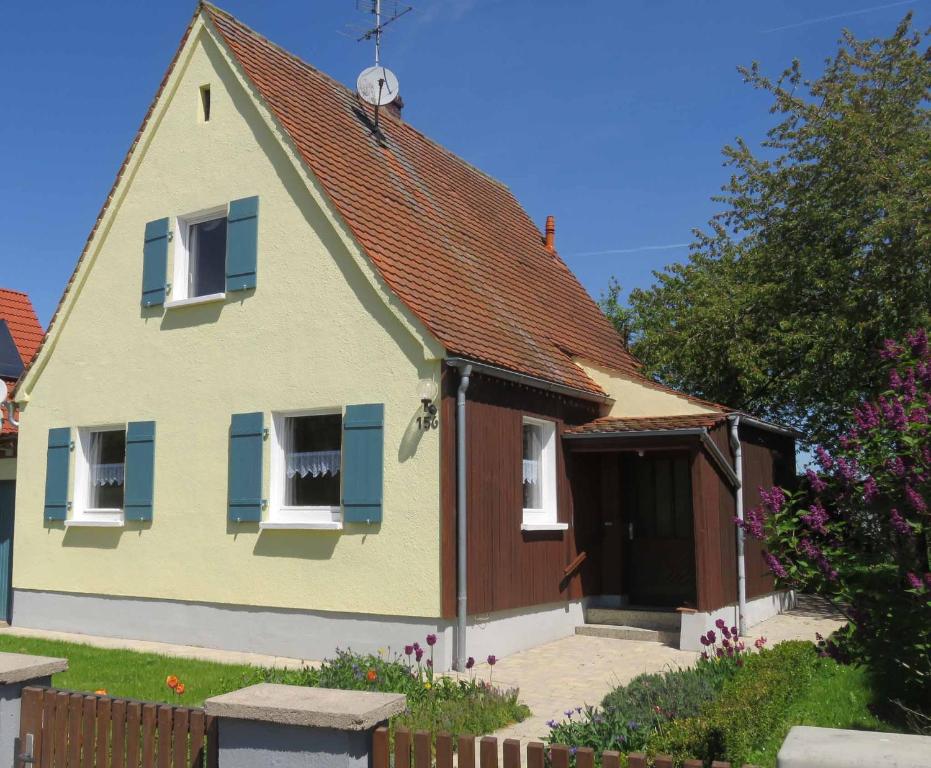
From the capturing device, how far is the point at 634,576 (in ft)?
42.6

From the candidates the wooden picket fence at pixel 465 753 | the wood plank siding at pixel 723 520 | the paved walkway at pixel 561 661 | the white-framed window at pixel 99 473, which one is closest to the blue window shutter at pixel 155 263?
the white-framed window at pixel 99 473

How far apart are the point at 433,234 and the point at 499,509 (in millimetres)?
4326

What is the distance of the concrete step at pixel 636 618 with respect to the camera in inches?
464

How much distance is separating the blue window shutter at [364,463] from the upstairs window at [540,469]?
2.33m

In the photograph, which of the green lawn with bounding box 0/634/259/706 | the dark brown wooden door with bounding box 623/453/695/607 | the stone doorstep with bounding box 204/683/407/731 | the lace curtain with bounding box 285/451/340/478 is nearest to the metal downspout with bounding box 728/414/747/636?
the dark brown wooden door with bounding box 623/453/695/607

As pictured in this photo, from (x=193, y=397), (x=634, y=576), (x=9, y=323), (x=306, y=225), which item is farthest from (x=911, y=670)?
(x=9, y=323)

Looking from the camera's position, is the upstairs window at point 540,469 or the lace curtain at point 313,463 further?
the upstairs window at point 540,469

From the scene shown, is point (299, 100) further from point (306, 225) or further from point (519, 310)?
point (519, 310)

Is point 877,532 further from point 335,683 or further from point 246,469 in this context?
point 246,469

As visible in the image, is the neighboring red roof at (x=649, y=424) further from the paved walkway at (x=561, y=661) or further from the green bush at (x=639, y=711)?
the green bush at (x=639, y=711)

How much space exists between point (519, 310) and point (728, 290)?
6.97 metres

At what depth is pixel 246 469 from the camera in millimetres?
11320

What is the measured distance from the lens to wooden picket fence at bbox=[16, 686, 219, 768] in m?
4.63

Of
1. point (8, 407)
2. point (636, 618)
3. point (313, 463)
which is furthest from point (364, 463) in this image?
point (8, 407)
